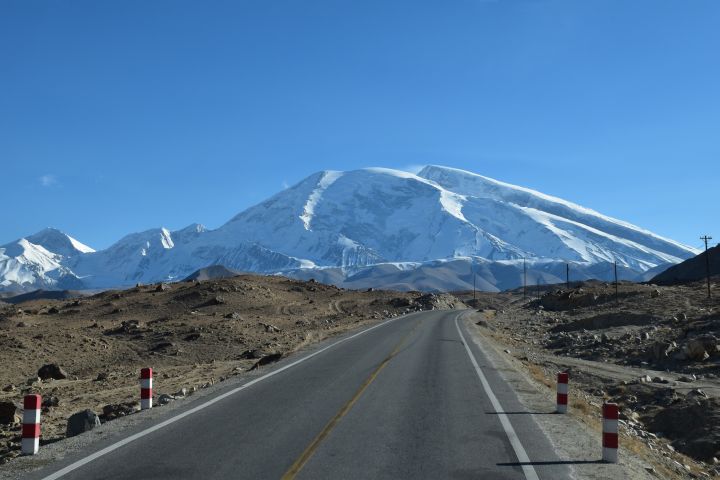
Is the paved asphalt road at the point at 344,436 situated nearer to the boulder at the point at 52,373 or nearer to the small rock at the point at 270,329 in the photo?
the boulder at the point at 52,373

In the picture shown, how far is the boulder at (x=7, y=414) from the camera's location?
16203 mm

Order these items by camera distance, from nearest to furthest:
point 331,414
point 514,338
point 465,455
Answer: point 465,455
point 331,414
point 514,338

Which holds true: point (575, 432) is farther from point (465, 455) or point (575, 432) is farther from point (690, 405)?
point (690, 405)

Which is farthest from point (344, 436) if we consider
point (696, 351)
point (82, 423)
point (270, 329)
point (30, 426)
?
point (270, 329)

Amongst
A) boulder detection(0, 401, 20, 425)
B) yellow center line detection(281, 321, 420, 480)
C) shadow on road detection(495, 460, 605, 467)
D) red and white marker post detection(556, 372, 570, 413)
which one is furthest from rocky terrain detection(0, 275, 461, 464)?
red and white marker post detection(556, 372, 570, 413)

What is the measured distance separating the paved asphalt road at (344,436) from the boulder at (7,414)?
496cm

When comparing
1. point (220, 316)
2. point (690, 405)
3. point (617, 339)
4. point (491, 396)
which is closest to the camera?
point (491, 396)

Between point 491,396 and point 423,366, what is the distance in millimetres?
6230

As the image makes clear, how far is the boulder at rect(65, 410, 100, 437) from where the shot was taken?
1288cm

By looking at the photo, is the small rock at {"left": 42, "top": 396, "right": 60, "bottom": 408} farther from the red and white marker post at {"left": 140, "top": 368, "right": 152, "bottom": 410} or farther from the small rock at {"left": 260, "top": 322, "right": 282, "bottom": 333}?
the small rock at {"left": 260, "top": 322, "right": 282, "bottom": 333}

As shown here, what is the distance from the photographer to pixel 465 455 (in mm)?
10109

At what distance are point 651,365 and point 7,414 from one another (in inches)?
1044

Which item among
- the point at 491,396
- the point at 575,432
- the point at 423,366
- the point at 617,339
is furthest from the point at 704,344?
the point at 575,432

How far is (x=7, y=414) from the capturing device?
16375 millimetres
